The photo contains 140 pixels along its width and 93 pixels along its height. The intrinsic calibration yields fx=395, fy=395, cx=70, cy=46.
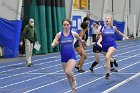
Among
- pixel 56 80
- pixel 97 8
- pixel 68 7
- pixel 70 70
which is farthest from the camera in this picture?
pixel 97 8

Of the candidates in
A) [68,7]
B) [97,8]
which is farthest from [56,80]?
[97,8]

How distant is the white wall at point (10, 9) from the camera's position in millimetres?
21312

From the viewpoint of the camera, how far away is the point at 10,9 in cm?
2141

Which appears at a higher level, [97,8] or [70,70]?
[97,8]

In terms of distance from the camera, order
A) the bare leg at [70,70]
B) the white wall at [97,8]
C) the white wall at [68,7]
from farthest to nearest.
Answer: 1. the white wall at [97,8]
2. the white wall at [68,7]
3. the bare leg at [70,70]

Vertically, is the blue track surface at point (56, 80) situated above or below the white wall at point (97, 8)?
below

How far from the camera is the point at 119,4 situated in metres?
40.7

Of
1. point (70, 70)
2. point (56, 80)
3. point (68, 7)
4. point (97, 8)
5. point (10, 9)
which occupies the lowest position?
point (56, 80)

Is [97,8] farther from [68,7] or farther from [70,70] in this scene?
[70,70]

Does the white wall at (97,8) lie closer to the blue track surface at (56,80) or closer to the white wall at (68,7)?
the white wall at (68,7)

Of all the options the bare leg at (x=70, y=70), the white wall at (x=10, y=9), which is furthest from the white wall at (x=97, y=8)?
the bare leg at (x=70, y=70)

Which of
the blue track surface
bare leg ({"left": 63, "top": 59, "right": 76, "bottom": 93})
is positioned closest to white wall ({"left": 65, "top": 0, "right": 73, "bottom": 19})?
the blue track surface

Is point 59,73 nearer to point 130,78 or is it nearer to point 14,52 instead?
point 130,78

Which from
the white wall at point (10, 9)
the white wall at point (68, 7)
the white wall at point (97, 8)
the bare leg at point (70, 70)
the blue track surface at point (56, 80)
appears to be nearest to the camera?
the bare leg at point (70, 70)
